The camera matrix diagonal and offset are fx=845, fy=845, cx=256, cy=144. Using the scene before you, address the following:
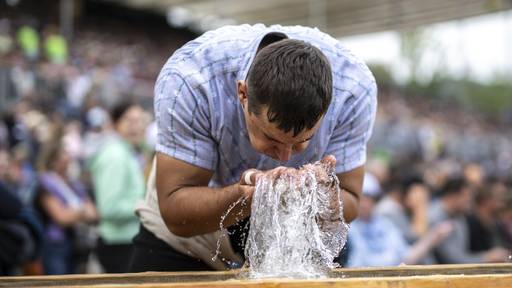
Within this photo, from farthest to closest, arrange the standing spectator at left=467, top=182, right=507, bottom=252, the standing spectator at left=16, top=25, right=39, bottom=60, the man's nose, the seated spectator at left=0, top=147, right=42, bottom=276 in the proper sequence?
1. the standing spectator at left=16, top=25, right=39, bottom=60
2. the standing spectator at left=467, top=182, right=507, bottom=252
3. the seated spectator at left=0, top=147, right=42, bottom=276
4. the man's nose

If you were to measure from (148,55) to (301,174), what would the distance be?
21807mm

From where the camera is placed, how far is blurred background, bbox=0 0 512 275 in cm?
654

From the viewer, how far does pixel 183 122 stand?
123 inches

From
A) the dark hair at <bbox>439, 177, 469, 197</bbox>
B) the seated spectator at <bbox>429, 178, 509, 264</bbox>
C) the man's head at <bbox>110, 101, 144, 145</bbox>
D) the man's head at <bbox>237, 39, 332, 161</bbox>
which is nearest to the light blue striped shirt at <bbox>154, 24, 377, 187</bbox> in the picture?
the man's head at <bbox>237, 39, 332, 161</bbox>

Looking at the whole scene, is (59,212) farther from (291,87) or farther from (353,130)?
(291,87)

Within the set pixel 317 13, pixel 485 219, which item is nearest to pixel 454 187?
pixel 485 219

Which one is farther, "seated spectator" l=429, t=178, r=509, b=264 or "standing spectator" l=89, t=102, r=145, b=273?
"seated spectator" l=429, t=178, r=509, b=264

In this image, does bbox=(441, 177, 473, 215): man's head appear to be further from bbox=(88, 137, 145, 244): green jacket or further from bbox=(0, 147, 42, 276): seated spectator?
bbox=(0, 147, 42, 276): seated spectator

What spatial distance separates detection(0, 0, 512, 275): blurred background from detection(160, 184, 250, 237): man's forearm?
1696 mm

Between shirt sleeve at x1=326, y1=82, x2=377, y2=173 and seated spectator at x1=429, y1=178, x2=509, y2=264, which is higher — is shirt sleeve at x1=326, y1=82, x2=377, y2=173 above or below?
above

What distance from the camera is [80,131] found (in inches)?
444

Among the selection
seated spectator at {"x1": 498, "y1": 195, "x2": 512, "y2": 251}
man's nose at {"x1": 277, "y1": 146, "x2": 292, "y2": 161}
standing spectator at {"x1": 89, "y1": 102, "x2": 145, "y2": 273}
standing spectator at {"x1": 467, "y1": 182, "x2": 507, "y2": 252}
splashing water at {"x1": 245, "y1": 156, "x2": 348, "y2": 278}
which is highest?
man's nose at {"x1": 277, "y1": 146, "x2": 292, "y2": 161}

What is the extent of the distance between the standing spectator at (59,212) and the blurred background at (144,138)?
12mm

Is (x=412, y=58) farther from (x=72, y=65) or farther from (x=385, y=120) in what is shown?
(x=72, y=65)
